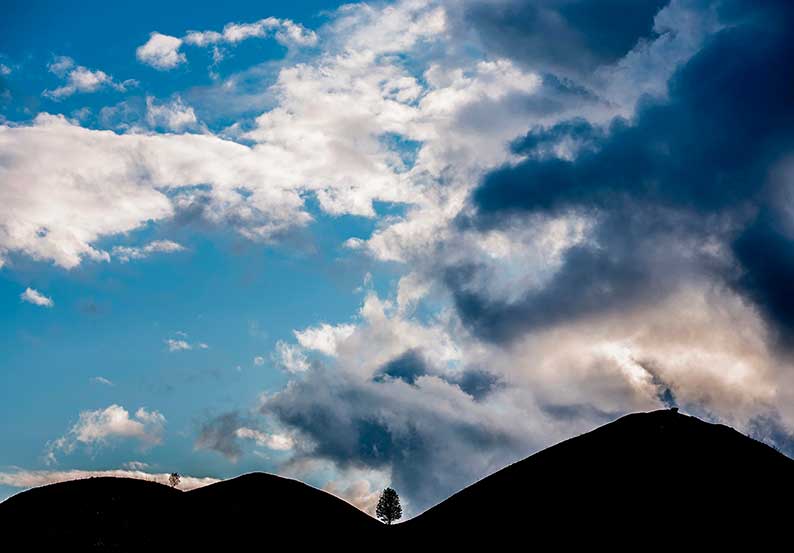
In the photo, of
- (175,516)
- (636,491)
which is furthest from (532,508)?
(175,516)

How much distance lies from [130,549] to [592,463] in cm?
4841

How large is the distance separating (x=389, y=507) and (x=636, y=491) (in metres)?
79.0

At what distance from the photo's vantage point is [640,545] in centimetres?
6006

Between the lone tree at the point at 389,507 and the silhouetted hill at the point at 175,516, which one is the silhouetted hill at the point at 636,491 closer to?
the silhouetted hill at the point at 175,516

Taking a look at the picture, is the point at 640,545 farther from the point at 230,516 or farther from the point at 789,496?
the point at 230,516

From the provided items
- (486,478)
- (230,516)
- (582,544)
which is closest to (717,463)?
(582,544)

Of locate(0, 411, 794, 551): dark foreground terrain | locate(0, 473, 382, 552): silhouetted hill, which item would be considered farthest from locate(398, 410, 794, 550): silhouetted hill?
locate(0, 473, 382, 552): silhouetted hill

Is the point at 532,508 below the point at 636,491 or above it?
below

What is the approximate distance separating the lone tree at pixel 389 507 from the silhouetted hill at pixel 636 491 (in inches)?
2097

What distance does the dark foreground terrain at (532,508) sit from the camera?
62.9 m

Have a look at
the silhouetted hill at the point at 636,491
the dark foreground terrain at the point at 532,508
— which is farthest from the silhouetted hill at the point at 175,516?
the silhouetted hill at the point at 636,491

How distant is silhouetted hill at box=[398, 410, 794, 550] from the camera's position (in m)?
61.8

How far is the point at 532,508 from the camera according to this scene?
72.4 meters

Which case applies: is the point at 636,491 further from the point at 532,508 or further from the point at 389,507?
the point at 389,507
